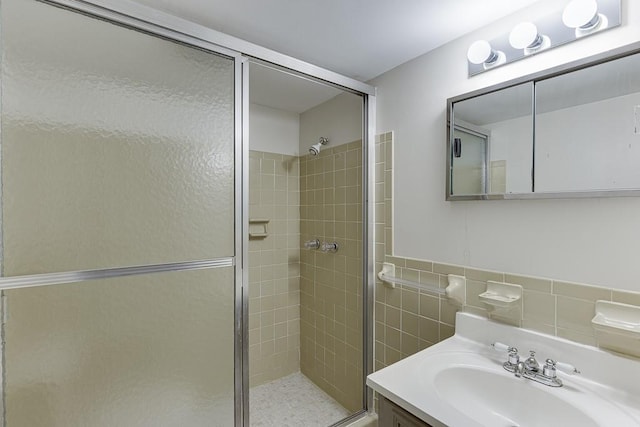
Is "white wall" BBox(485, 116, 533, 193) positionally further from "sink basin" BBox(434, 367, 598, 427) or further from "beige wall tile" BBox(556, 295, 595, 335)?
"sink basin" BBox(434, 367, 598, 427)

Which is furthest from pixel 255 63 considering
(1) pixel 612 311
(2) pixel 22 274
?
(1) pixel 612 311

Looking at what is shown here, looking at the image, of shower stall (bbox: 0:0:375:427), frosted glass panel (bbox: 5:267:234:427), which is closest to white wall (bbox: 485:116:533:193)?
shower stall (bbox: 0:0:375:427)

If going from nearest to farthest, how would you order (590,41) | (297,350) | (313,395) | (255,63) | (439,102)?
1. (590,41)
2. (255,63)
3. (439,102)
4. (313,395)
5. (297,350)

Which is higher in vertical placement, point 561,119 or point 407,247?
point 561,119

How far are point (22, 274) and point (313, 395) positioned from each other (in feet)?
6.26

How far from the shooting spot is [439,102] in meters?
1.51

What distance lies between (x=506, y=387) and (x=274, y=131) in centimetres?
202

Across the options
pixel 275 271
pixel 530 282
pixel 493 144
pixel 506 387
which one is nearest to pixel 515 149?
pixel 493 144

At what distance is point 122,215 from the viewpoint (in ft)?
3.51

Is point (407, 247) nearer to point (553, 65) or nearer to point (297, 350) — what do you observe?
point (553, 65)

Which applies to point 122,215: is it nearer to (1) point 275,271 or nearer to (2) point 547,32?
(1) point 275,271

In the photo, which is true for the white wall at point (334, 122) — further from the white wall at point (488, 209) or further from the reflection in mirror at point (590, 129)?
the reflection in mirror at point (590, 129)

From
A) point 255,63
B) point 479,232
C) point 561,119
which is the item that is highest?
point 255,63

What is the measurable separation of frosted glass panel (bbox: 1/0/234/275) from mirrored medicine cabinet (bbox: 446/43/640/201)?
1.08 m
